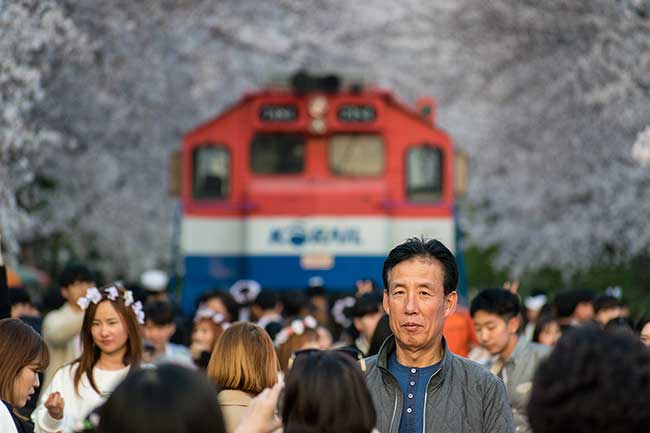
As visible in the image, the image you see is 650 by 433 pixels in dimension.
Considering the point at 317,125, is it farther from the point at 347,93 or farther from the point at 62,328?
the point at 62,328

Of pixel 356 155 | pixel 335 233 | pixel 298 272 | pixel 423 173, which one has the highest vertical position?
pixel 356 155

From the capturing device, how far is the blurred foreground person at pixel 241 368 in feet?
20.3

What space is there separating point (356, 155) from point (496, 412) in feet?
41.5

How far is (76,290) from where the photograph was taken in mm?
10352

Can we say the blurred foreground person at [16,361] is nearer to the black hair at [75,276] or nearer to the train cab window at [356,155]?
the black hair at [75,276]

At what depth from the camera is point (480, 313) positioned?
8602mm

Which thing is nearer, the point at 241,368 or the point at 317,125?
the point at 241,368

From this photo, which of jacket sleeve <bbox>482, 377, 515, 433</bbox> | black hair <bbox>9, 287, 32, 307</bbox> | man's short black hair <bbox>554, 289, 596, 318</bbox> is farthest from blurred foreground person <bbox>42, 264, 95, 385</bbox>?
jacket sleeve <bbox>482, 377, 515, 433</bbox>

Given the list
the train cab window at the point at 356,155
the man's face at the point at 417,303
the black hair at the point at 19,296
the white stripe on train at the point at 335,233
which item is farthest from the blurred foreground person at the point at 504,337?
the train cab window at the point at 356,155

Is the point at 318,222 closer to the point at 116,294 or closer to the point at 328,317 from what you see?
the point at 328,317

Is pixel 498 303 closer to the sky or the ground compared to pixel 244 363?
closer to the sky

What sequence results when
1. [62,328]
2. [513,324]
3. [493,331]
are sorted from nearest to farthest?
[493,331]
[513,324]
[62,328]

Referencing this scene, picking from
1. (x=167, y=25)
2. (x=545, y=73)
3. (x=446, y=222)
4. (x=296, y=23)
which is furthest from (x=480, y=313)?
(x=296, y=23)

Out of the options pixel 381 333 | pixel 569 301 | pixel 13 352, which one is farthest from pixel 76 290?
pixel 569 301
